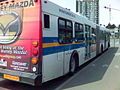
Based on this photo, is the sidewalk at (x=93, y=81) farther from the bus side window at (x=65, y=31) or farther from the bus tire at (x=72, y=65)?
the bus side window at (x=65, y=31)

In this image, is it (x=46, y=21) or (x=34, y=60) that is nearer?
(x=34, y=60)

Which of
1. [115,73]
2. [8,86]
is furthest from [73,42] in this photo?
[8,86]

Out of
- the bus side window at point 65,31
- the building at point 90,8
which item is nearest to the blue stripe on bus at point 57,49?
the bus side window at point 65,31

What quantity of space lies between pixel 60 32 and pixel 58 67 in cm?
129

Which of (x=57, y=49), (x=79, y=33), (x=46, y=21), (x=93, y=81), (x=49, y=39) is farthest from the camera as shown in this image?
(x=79, y=33)

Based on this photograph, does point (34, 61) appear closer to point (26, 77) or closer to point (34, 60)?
point (34, 60)

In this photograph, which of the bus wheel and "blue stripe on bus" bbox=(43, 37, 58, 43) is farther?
the bus wheel

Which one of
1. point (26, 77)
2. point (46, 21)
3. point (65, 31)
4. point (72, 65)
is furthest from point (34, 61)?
point (72, 65)

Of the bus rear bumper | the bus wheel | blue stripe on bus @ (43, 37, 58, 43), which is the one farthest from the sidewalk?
blue stripe on bus @ (43, 37, 58, 43)

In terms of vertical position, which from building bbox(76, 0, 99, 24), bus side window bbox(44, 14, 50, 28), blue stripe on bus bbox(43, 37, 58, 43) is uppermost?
building bbox(76, 0, 99, 24)

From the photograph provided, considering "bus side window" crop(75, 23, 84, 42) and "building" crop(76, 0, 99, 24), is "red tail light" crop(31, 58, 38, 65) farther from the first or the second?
"building" crop(76, 0, 99, 24)

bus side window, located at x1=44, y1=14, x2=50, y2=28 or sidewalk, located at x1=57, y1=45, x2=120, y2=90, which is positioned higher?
bus side window, located at x1=44, y1=14, x2=50, y2=28

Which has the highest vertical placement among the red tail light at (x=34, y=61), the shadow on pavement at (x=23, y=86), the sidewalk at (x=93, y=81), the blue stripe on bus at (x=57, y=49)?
the blue stripe on bus at (x=57, y=49)

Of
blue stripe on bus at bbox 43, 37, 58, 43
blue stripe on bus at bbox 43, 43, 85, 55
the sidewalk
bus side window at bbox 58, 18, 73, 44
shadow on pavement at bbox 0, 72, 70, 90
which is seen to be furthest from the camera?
bus side window at bbox 58, 18, 73, 44
